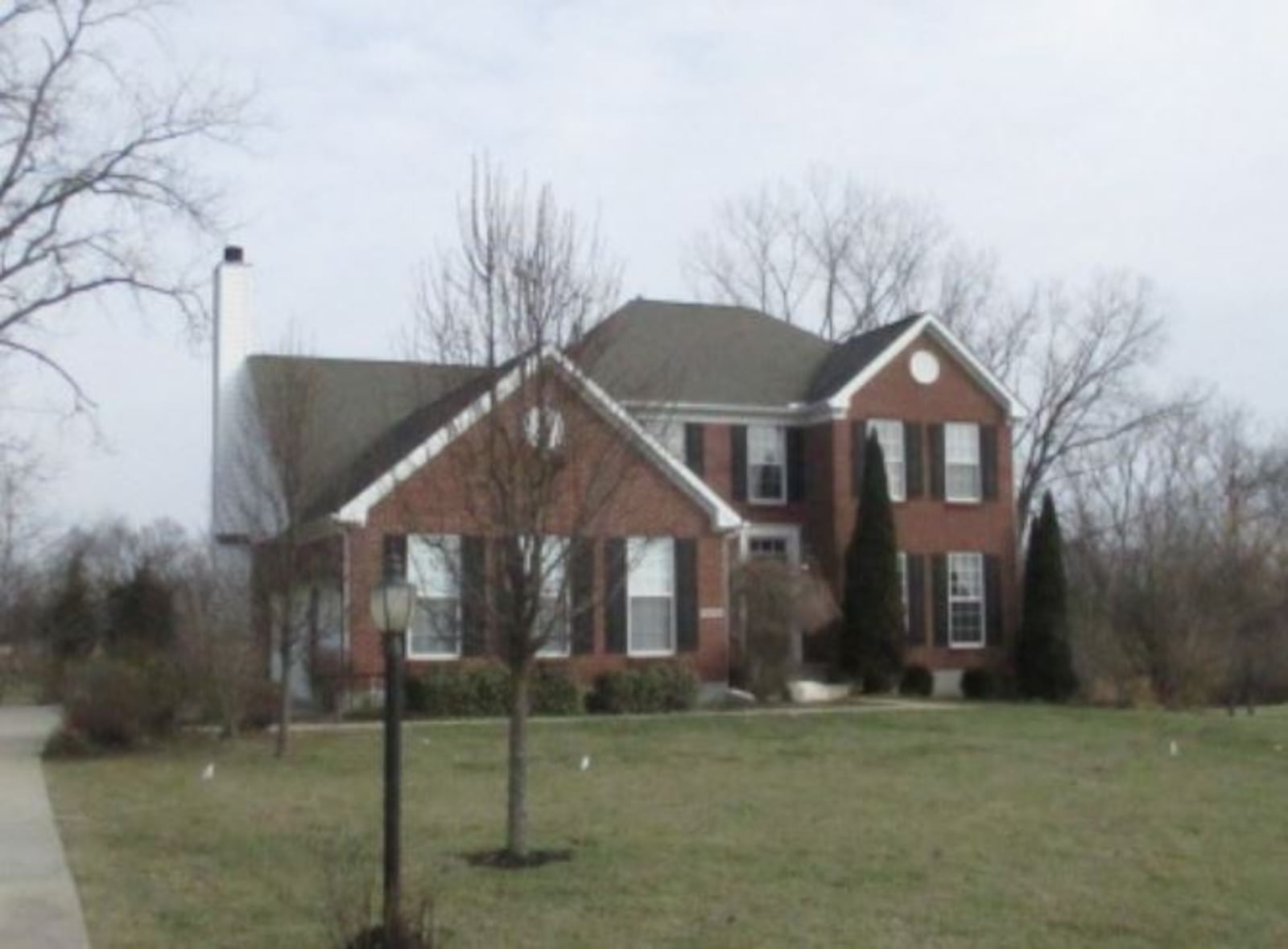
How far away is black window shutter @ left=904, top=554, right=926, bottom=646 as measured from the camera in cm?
3369

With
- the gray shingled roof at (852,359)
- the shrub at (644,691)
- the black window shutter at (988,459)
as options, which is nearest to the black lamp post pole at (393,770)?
the shrub at (644,691)

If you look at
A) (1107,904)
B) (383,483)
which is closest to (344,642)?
(383,483)

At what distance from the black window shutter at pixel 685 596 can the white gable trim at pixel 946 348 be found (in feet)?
17.4

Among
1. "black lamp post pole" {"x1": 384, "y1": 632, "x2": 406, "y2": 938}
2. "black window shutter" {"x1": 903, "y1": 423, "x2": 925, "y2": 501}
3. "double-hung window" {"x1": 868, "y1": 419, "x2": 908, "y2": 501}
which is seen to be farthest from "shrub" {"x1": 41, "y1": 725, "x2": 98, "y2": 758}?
"black window shutter" {"x1": 903, "y1": 423, "x2": 925, "y2": 501}

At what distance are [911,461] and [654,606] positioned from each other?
24.0ft

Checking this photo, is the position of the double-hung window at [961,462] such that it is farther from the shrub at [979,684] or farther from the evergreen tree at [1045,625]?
the shrub at [979,684]

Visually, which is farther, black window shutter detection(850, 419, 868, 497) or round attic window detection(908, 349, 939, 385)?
round attic window detection(908, 349, 939, 385)

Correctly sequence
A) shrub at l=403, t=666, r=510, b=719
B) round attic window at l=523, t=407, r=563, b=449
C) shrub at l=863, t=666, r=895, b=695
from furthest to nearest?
shrub at l=863, t=666, r=895, b=695 < shrub at l=403, t=666, r=510, b=719 < round attic window at l=523, t=407, r=563, b=449

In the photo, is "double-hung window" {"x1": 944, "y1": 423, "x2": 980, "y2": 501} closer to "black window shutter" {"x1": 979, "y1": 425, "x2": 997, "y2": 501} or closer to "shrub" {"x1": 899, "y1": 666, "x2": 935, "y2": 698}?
"black window shutter" {"x1": 979, "y1": 425, "x2": 997, "y2": 501}

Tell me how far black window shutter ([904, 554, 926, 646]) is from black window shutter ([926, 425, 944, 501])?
Answer: 4.34 feet

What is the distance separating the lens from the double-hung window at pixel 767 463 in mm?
34031

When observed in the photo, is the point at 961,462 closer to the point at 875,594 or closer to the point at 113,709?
the point at 875,594

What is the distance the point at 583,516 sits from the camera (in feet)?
42.1

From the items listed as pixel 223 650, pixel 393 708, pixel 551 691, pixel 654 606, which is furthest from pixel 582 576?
pixel 654 606
